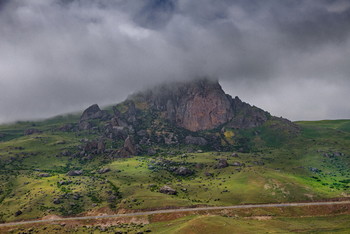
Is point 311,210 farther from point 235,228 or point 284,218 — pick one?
point 235,228

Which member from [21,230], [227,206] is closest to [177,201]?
[227,206]

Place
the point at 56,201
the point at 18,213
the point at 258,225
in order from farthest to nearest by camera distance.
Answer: the point at 56,201
the point at 18,213
the point at 258,225

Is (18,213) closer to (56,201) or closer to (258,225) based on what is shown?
(56,201)

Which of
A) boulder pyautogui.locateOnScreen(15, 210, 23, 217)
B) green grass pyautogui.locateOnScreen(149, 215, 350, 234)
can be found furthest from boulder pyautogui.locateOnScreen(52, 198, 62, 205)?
green grass pyautogui.locateOnScreen(149, 215, 350, 234)

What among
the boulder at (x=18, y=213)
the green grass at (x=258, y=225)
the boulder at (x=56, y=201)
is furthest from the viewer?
the boulder at (x=56, y=201)

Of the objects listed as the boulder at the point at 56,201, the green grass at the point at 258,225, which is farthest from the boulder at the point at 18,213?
the green grass at the point at 258,225

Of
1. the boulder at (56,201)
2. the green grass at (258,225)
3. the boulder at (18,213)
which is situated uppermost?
the boulder at (56,201)

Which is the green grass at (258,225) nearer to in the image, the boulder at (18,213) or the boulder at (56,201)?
the boulder at (56,201)

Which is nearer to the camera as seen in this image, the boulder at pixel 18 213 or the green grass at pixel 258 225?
the green grass at pixel 258 225

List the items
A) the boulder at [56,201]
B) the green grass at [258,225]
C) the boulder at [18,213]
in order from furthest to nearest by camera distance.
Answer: the boulder at [56,201], the boulder at [18,213], the green grass at [258,225]

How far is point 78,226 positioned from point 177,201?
62.7 m

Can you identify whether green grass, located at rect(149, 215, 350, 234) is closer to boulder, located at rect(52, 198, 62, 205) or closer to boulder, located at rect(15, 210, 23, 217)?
boulder, located at rect(52, 198, 62, 205)

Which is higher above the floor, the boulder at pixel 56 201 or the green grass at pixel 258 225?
the boulder at pixel 56 201

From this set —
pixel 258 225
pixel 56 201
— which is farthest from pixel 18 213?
pixel 258 225
